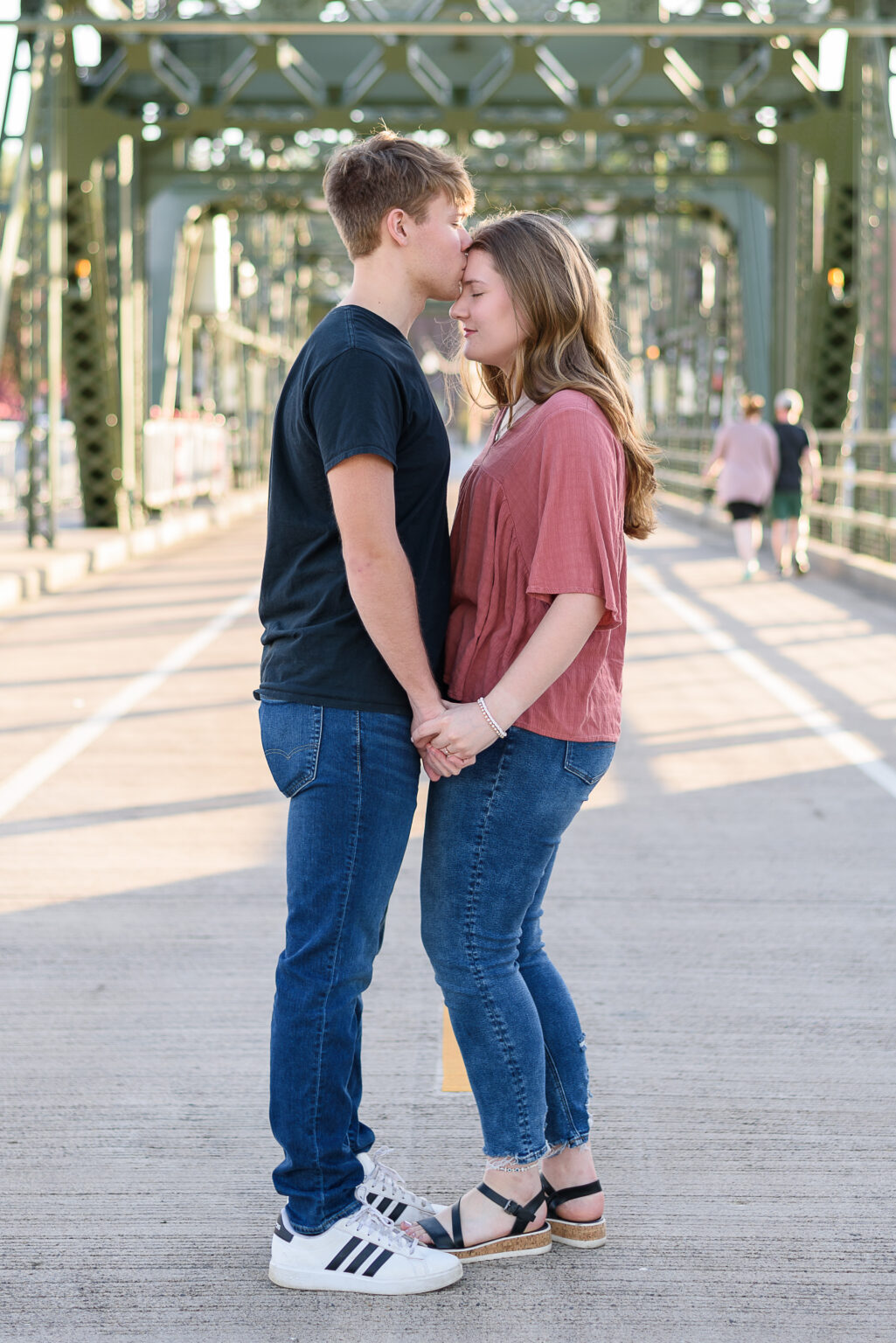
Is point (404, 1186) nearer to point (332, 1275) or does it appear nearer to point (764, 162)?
point (332, 1275)

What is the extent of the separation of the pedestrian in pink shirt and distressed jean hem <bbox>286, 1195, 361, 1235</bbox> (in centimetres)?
1503

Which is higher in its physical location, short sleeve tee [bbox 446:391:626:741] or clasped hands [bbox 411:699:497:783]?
short sleeve tee [bbox 446:391:626:741]

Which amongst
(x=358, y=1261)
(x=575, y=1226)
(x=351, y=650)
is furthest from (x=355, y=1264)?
(x=351, y=650)

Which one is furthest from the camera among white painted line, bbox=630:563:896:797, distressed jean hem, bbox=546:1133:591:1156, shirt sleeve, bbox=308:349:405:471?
white painted line, bbox=630:563:896:797

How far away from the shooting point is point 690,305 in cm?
4606

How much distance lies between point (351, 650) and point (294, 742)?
7.9 inches

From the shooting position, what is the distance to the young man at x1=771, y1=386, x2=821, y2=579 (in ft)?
59.0

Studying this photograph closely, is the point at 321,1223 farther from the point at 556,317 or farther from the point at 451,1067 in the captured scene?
the point at 556,317

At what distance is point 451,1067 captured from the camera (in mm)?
4379

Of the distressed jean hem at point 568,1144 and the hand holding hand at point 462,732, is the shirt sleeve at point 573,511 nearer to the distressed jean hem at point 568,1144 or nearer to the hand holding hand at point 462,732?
the hand holding hand at point 462,732

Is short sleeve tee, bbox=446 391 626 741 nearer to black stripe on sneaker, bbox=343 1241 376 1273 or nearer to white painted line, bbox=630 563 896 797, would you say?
black stripe on sneaker, bbox=343 1241 376 1273

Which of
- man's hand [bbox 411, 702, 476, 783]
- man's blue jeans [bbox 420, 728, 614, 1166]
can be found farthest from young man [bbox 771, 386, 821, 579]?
man's hand [bbox 411, 702, 476, 783]

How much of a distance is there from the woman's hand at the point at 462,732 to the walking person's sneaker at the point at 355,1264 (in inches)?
36.9

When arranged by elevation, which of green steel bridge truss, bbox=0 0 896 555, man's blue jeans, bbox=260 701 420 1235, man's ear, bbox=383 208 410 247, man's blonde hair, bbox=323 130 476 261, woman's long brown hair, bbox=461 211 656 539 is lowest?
man's blue jeans, bbox=260 701 420 1235
